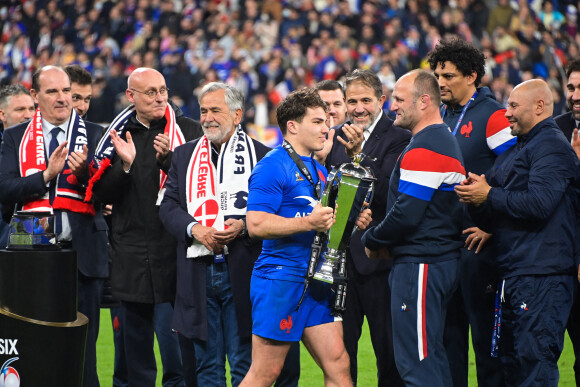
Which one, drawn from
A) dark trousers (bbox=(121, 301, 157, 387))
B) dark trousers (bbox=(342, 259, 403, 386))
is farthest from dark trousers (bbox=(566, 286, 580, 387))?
dark trousers (bbox=(121, 301, 157, 387))

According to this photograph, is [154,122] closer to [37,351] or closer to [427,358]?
[37,351]

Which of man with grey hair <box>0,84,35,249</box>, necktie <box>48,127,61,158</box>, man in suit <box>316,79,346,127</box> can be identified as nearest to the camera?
necktie <box>48,127,61,158</box>

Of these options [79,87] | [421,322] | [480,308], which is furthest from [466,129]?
[79,87]

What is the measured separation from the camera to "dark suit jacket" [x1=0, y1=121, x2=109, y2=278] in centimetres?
536

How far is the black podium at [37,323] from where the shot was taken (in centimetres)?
416

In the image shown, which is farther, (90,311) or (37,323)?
(90,311)

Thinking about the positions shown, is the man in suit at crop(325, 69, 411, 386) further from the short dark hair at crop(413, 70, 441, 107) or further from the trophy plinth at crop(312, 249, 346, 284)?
the trophy plinth at crop(312, 249, 346, 284)

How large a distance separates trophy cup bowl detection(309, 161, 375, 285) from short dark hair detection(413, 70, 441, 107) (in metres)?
0.56

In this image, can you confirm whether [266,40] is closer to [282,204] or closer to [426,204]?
[282,204]

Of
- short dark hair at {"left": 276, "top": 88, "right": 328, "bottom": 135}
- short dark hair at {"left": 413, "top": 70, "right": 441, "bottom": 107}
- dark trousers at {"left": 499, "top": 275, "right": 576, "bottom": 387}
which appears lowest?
dark trousers at {"left": 499, "top": 275, "right": 576, "bottom": 387}

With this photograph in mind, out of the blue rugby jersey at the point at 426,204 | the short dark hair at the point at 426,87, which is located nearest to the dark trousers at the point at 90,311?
the blue rugby jersey at the point at 426,204

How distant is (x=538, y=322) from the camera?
450 centimetres

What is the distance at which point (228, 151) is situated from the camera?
5.20 meters

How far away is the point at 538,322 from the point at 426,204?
37.2 inches
